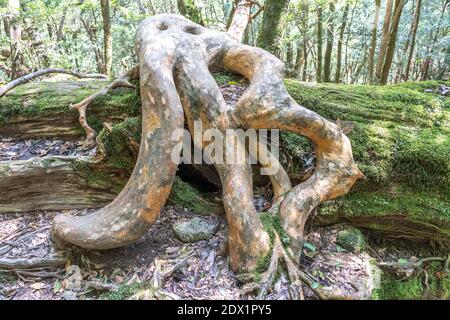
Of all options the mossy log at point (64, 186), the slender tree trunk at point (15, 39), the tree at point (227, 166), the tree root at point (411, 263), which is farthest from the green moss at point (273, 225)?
the slender tree trunk at point (15, 39)

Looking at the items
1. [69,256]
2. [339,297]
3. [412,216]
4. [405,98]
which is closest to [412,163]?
[412,216]

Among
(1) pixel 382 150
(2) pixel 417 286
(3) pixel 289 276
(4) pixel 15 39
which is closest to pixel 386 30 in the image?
(1) pixel 382 150

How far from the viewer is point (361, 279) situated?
2701 mm

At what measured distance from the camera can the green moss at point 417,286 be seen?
300 cm

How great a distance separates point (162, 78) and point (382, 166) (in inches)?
85.7

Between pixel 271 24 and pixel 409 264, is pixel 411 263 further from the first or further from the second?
pixel 271 24

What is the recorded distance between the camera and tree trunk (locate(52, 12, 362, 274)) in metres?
2.61

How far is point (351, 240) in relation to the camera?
306cm

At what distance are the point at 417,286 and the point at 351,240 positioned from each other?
0.74 meters

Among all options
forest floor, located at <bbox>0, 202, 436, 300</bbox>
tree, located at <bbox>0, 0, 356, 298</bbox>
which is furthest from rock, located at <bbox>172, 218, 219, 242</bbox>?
tree, located at <bbox>0, 0, 356, 298</bbox>

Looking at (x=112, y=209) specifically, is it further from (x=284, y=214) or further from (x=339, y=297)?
(x=339, y=297)

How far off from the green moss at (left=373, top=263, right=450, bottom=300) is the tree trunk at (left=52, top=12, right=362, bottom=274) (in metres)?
0.92

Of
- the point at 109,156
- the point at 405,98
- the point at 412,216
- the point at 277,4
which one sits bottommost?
the point at 412,216

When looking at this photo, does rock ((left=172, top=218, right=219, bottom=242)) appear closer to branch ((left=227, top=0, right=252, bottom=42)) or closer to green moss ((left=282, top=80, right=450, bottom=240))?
green moss ((left=282, top=80, right=450, bottom=240))
